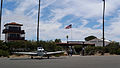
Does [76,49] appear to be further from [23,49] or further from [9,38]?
[9,38]

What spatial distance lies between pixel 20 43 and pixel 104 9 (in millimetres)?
22133

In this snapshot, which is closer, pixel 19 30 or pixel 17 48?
pixel 17 48

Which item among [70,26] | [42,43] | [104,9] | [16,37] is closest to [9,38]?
[16,37]

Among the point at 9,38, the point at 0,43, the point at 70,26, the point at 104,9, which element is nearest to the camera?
the point at 0,43

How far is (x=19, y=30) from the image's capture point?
71.1 m

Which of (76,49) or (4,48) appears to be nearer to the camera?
(4,48)

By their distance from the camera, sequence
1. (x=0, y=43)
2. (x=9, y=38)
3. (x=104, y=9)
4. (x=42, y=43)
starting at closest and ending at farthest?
1. (x=0, y=43)
2. (x=42, y=43)
3. (x=104, y=9)
4. (x=9, y=38)

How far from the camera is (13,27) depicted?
70.7m

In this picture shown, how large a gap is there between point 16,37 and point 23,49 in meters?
28.2

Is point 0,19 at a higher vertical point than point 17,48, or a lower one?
higher

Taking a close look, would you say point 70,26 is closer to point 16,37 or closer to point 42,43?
point 42,43

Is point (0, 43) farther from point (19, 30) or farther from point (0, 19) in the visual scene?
point (19, 30)

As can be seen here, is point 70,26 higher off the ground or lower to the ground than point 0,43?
higher

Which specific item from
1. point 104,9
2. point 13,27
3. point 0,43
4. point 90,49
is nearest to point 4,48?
point 0,43
